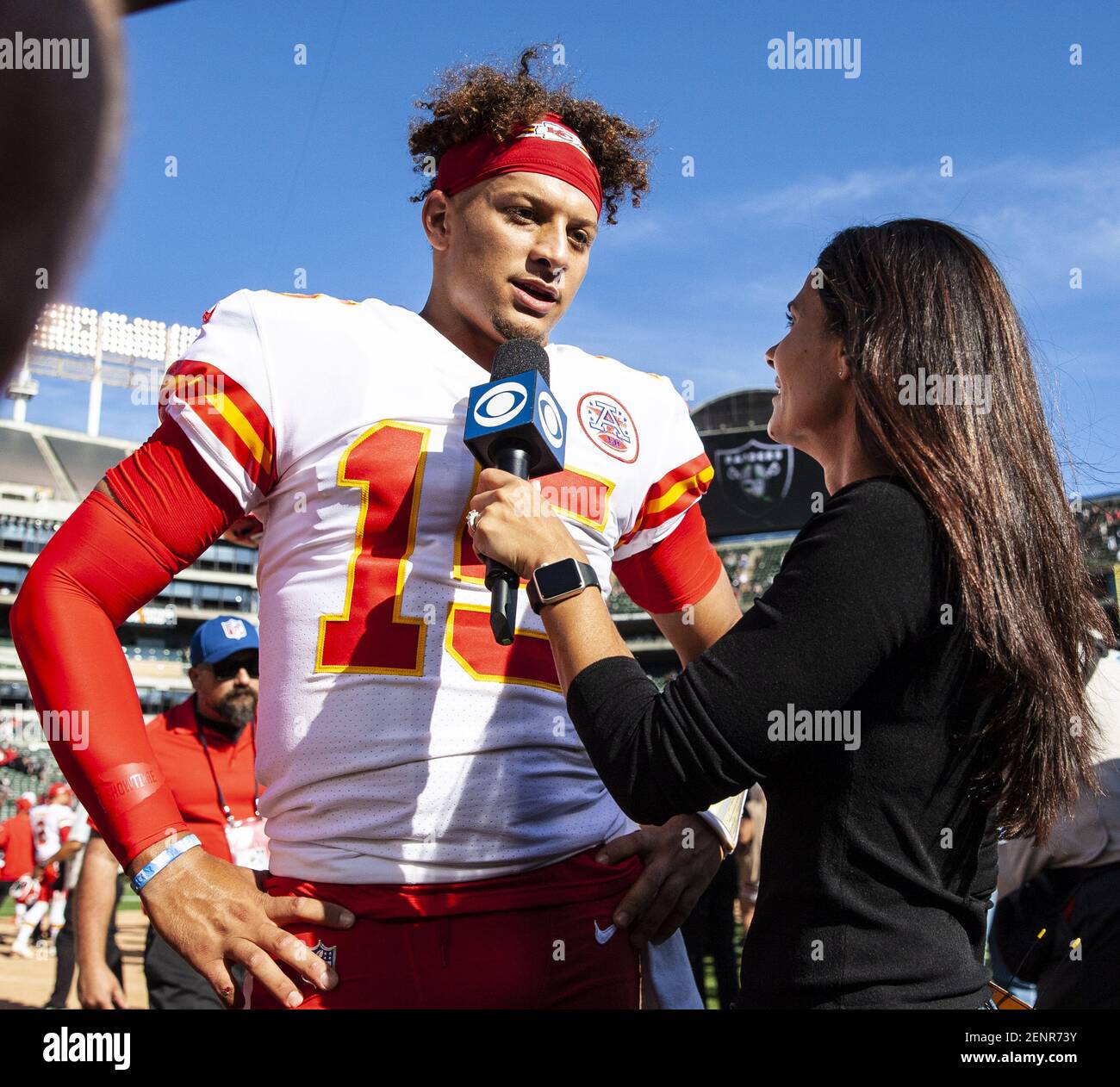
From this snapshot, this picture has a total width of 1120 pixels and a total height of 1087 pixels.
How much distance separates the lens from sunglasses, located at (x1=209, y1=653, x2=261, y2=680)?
5.24 m

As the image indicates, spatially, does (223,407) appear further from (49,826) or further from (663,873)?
(49,826)

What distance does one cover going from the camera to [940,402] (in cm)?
175

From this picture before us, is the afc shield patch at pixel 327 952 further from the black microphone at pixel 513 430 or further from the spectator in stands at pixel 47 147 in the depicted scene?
the spectator in stands at pixel 47 147

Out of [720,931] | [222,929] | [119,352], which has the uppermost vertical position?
[119,352]

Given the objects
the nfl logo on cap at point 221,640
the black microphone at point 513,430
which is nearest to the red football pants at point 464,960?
the black microphone at point 513,430

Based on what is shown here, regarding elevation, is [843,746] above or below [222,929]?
above

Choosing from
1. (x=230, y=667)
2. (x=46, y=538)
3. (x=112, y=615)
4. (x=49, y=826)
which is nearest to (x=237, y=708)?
(x=230, y=667)

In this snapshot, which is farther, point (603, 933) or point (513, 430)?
point (603, 933)

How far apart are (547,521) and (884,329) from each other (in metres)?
0.61

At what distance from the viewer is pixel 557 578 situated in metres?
1.73

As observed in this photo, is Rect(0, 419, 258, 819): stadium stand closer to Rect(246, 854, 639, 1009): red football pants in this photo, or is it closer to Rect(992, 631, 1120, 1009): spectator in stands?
Rect(992, 631, 1120, 1009): spectator in stands

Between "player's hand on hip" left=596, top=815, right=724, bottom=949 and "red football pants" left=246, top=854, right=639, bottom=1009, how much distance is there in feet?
0.26

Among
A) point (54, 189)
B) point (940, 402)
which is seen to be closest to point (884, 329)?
point (940, 402)

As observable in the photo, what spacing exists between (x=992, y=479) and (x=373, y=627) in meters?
1.00
